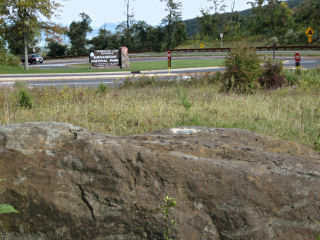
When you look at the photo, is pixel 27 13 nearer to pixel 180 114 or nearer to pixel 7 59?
pixel 7 59

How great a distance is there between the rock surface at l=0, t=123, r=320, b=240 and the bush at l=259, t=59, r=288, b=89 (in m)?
10.0

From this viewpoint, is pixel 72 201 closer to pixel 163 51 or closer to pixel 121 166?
pixel 121 166

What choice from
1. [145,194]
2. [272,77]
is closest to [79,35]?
[272,77]

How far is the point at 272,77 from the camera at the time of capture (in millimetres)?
12344

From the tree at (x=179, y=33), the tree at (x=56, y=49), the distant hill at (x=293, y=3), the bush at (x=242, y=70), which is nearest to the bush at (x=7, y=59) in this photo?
the tree at (x=56, y=49)

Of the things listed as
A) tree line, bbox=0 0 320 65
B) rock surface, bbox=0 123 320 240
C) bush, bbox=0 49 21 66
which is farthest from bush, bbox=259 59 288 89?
tree line, bbox=0 0 320 65

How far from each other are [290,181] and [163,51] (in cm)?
5199

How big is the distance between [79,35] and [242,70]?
4491 cm

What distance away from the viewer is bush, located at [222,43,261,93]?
11.1 m

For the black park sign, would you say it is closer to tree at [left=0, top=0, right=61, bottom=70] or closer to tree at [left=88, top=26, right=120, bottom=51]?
tree at [left=0, top=0, right=61, bottom=70]

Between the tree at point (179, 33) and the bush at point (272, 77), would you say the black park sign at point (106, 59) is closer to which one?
the bush at point (272, 77)

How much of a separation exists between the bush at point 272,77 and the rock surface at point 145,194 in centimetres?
1001

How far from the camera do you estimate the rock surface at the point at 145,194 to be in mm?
2363

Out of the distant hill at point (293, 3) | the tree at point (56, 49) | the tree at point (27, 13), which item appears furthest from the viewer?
the distant hill at point (293, 3)
